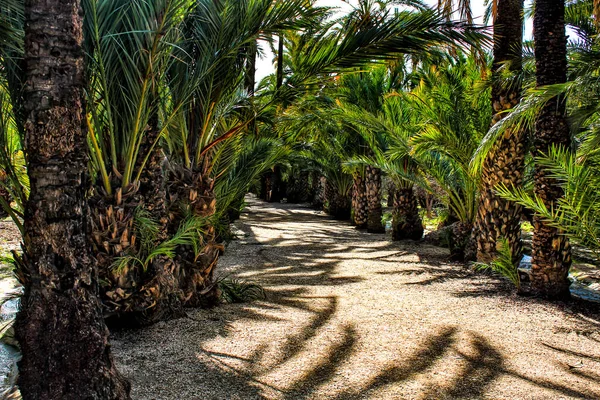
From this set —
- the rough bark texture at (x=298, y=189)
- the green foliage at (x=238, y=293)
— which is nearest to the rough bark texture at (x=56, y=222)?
the green foliage at (x=238, y=293)

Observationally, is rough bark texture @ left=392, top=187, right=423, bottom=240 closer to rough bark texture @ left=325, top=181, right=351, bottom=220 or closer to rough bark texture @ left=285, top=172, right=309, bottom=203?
rough bark texture @ left=325, top=181, right=351, bottom=220

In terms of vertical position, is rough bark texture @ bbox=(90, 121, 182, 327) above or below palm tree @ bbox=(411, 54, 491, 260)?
below

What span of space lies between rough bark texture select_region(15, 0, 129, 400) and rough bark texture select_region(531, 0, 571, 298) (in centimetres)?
519

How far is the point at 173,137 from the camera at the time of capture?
5.49 m

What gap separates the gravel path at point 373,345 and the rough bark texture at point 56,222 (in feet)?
2.75

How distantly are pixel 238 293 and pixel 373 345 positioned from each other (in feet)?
6.99

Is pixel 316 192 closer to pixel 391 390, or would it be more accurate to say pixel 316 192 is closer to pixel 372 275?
pixel 372 275

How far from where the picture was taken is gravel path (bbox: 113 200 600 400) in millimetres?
3730

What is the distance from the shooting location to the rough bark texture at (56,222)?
8.82 ft

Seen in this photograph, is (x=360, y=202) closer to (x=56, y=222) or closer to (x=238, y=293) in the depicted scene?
(x=238, y=293)

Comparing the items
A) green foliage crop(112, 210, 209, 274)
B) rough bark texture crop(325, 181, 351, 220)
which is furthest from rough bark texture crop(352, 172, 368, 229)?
green foliage crop(112, 210, 209, 274)

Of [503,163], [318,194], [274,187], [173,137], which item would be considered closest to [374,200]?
[503,163]

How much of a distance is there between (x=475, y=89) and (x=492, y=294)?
3.00 meters

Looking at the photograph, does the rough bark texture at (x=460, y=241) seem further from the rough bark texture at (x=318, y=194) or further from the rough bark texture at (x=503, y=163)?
the rough bark texture at (x=318, y=194)
